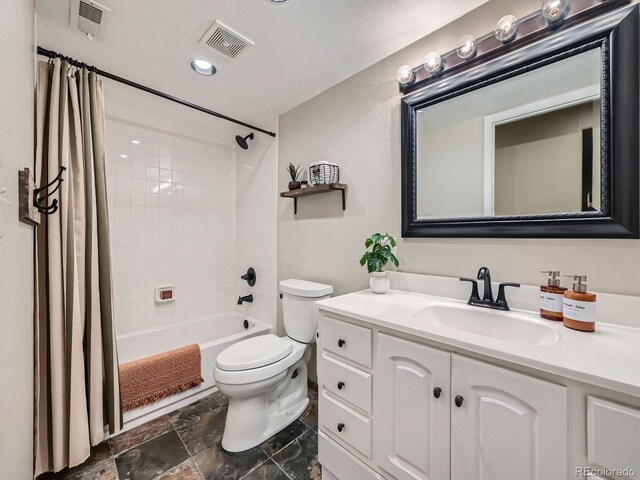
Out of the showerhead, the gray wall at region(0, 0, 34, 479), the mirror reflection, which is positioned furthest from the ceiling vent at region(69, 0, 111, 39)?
the mirror reflection

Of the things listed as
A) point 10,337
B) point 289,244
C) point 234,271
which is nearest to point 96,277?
point 10,337

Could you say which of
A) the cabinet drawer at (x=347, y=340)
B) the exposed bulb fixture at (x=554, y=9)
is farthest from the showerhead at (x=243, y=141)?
the exposed bulb fixture at (x=554, y=9)

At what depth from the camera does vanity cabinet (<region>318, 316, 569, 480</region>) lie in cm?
67

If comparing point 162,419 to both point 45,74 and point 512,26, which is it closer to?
point 45,74

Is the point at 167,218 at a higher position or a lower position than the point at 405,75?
lower

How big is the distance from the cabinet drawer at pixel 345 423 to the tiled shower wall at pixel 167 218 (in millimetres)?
1778

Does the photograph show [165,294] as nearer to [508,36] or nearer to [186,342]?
[186,342]

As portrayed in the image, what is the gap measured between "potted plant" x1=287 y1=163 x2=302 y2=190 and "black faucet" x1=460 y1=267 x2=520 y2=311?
126 centimetres

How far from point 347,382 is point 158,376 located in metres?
1.31

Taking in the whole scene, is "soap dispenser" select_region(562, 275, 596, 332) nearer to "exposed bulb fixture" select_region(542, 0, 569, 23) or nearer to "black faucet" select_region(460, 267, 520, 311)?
"black faucet" select_region(460, 267, 520, 311)

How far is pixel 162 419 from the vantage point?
1.66 meters

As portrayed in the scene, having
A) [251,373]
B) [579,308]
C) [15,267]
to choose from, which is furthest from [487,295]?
[15,267]

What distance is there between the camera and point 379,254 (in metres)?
1.41

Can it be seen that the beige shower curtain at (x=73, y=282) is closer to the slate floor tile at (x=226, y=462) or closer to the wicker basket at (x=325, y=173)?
the slate floor tile at (x=226, y=462)
